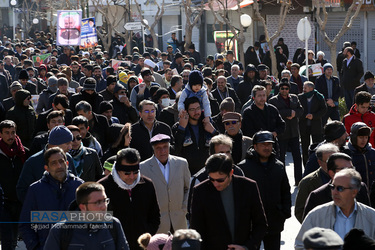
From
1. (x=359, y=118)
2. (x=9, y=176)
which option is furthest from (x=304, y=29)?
(x=9, y=176)

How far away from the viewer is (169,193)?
24.7ft

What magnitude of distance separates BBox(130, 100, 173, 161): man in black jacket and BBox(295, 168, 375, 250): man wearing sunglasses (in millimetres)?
A: 3901

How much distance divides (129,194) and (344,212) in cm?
186

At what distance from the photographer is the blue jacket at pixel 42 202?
20.5ft

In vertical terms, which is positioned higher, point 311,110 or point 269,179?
point 269,179

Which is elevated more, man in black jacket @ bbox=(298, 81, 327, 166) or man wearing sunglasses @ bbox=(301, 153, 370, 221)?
man wearing sunglasses @ bbox=(301, 153, 370, 221)

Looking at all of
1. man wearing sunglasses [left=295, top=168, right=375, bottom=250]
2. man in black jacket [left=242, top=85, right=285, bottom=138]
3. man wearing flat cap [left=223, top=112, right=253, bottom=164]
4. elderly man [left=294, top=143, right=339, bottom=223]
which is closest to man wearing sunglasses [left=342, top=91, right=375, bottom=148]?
man in black jacket [left=242, top=85, right=285, bottom=138]

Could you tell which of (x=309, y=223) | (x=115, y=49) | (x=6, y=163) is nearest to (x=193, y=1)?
(x=115, y=49)

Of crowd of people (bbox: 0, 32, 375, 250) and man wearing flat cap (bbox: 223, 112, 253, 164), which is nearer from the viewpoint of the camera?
crowd of people (bbox: 0, 32, 375, 250)

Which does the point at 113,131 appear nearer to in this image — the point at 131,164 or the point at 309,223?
the point at 131,164

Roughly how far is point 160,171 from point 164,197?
0.86 ft

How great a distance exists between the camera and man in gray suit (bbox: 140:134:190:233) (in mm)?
7523

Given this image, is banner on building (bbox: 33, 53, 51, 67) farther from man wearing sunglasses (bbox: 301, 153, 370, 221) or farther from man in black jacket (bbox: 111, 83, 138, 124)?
man wearing sunglasses (bbox: 301, 153, 370, 221)

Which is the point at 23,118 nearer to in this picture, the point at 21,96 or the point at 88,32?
the point at 21,96
